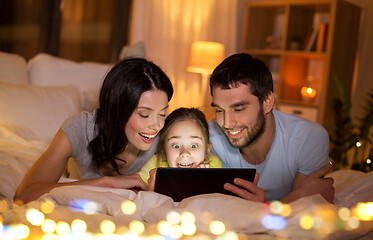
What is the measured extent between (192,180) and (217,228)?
0.27 m

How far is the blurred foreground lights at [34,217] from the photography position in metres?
1.13

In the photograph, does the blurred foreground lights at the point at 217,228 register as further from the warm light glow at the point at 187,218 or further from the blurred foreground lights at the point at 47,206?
the blurred foreground lights at the point at 47,206

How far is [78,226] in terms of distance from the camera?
1.10 metres

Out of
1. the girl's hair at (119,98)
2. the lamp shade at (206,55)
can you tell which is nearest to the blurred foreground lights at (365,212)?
the girl's hair at (119,98)

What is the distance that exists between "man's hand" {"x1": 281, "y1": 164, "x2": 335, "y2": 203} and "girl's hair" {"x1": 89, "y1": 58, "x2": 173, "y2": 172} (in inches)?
23.6

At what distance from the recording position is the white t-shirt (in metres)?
1.71

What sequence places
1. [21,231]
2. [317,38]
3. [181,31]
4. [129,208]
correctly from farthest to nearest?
[181,31] → [317,38] → [129,208] → [21,231]

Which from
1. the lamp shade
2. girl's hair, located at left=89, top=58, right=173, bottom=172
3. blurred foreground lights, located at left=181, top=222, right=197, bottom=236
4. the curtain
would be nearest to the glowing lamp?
the lamp shade

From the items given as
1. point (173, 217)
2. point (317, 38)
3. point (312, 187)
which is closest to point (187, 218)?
point (173, 217)

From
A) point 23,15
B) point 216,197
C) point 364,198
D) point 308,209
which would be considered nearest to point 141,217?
point 216,197

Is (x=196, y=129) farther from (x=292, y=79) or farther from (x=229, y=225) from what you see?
(x=292, y=79)

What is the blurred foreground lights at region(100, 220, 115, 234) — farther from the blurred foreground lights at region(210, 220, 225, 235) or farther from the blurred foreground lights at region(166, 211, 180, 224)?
the blurred foreground lights at region(210, 220, 225, 235)

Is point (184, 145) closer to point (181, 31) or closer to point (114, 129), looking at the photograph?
point (114, 129)

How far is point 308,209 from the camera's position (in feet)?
3.71
